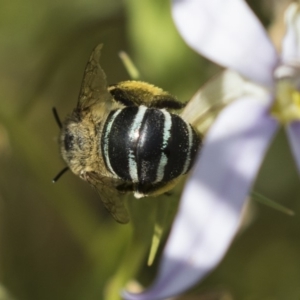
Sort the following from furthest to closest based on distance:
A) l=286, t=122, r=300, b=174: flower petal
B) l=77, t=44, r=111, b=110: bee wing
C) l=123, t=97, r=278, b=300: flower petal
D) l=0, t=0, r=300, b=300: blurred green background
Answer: l=0, t=0, r=300, b=300: blurred green background, l=77, t=44, r=111, b=110: bee wing, l=286, t=122, r=300, b=174: flower petal, l=123, t=97, r=278, b=300: flower petal

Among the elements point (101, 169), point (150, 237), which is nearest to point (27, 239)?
point (150, 237)

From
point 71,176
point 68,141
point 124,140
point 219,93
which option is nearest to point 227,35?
point 219,93

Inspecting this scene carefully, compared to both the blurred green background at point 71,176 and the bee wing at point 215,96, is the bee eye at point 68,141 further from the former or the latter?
the blurred green background at point 71,176

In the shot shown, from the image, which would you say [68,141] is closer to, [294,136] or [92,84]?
[92,84]

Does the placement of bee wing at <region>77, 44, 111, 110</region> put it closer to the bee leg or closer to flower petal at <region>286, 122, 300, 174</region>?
the bee leg

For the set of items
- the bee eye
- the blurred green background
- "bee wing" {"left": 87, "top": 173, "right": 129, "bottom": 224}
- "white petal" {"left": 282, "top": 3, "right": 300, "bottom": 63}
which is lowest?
the blurred green background

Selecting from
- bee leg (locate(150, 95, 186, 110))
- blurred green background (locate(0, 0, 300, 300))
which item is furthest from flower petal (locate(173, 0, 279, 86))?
blurred green background (locate(0, 0, 300, 300))
